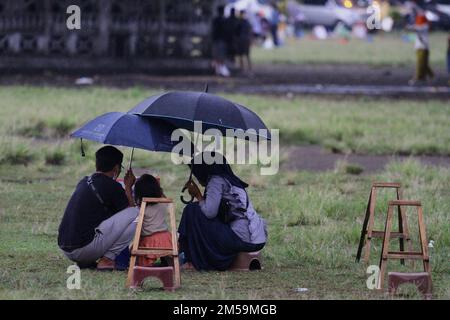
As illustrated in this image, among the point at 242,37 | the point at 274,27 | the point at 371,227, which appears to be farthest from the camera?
the point at 274,27

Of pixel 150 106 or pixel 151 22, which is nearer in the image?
pixel 150 106

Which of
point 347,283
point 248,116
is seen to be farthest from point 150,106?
point 347,283

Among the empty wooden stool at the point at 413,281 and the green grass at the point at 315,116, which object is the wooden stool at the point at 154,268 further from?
the green grass at the point at 315,116

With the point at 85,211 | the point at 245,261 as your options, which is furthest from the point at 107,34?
the point at 85,211

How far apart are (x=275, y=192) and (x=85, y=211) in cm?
548

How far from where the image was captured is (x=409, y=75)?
37.2 meters

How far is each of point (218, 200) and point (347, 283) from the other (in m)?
1.27

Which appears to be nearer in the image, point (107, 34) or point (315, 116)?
point (315, 116)

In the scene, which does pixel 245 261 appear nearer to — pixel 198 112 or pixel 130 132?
pixel 198 112

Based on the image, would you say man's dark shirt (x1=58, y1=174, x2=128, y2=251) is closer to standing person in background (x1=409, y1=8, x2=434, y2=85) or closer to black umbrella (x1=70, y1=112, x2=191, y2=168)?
black umbrella (x1=70, y1=112, x2=191, y2=168)

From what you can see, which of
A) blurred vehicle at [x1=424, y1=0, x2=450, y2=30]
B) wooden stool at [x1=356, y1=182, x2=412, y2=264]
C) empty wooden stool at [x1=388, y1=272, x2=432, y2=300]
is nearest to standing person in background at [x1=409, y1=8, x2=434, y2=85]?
wooden stool at [x1=356, y1=182, x2=412, y2=264]

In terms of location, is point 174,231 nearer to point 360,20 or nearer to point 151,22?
point 151,22

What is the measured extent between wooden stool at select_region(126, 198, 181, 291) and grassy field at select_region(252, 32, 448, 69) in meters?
31.0

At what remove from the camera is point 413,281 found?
9.86 metres
